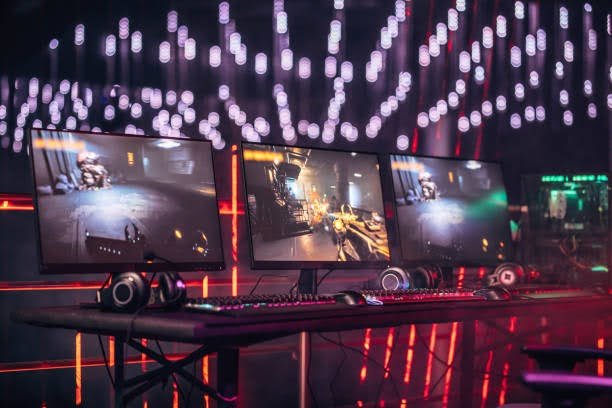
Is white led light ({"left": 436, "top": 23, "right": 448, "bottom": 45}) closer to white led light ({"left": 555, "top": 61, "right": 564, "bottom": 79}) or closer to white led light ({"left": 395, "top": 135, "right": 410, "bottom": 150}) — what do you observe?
white led light ({"left": 555, "top": 61, "right": 564, "bottom": 79})

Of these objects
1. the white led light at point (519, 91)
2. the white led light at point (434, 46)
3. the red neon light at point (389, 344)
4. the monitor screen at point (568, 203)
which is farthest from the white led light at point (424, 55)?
the red neon light at point (389, 344)

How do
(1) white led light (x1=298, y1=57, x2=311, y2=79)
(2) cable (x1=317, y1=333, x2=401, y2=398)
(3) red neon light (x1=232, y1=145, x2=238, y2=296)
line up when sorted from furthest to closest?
(1) white led light (x1=298, y1=57, x2=311, y2=79) → (2) cable (x1=317, y1=333, x2=401, y2=398) → (3) red neon light (x1=232, y1=145, x2=238, y2=296)

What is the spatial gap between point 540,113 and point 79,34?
3.11 m

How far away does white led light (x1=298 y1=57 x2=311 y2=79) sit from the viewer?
229 inches

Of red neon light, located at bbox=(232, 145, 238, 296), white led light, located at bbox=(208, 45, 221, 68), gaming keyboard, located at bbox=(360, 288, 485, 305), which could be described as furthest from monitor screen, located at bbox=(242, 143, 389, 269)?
white led light, located at bbox=(208, 45, 221, 68)

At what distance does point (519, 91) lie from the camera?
14.7 feet

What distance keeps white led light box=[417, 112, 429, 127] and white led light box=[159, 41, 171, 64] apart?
7.15 ft

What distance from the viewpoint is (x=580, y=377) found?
49.9 inches

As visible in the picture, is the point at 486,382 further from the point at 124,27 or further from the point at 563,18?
the point at 124,27

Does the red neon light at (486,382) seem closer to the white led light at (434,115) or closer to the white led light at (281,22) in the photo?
the white led light at (434,115)

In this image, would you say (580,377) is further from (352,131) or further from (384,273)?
(352,131)

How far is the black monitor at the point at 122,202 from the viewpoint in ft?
6.07

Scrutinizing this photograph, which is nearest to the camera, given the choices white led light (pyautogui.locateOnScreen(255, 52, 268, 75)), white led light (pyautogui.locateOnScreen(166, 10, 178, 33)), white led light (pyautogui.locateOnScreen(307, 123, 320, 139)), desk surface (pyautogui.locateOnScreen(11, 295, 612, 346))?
desk surface (pyautogui.locateOnScreen(11, 295, 612, 346))

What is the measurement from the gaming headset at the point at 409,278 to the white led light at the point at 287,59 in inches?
136
